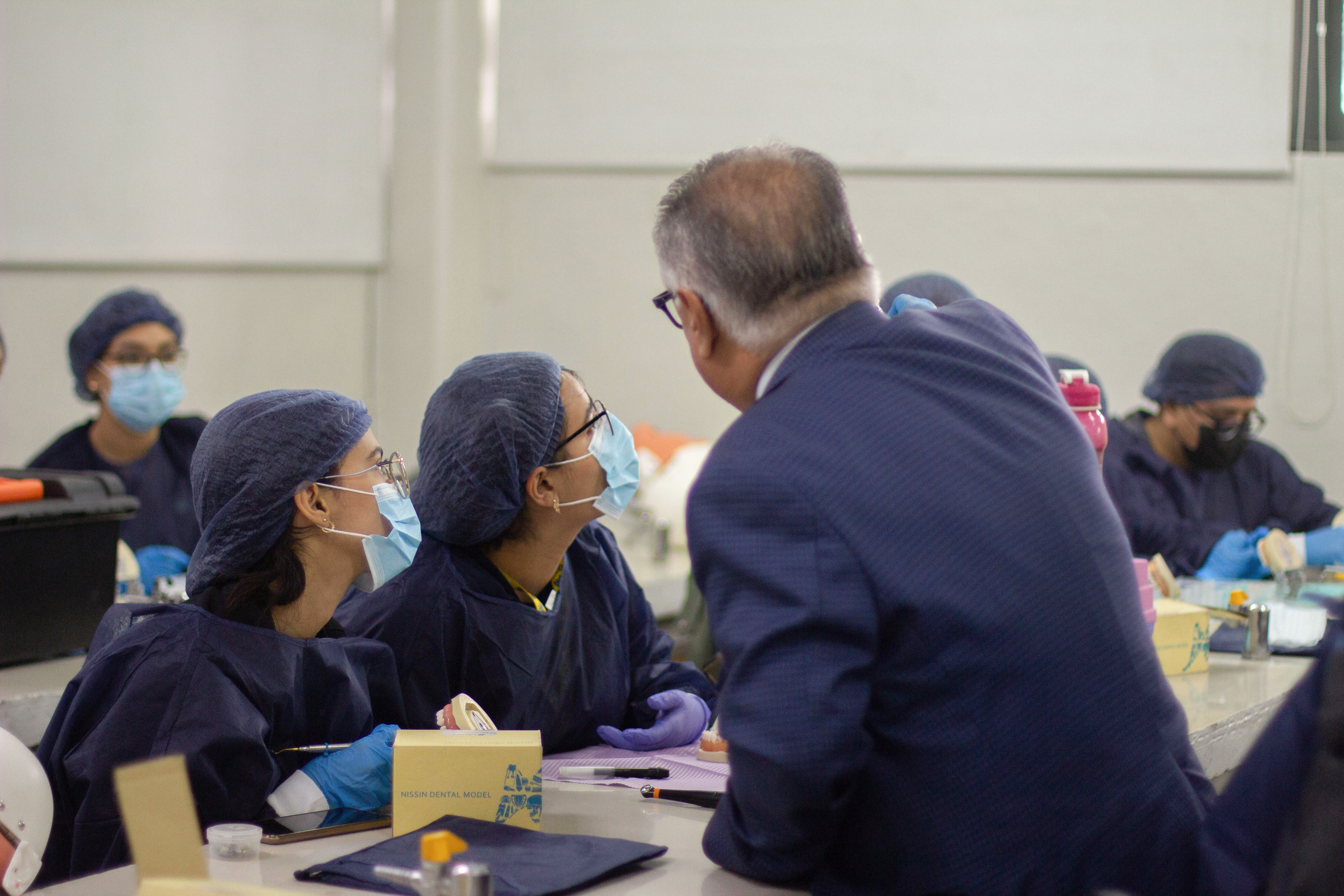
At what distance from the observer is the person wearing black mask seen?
4047mm

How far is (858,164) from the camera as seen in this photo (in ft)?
19.0

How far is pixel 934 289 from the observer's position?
369 centimetres

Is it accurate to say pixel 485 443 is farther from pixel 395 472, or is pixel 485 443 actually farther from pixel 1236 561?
pixel 1236 561

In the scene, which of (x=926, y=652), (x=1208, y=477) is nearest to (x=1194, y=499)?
(x=1208, y=477)

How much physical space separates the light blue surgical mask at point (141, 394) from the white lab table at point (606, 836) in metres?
2.86

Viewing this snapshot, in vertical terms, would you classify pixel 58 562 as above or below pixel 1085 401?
below

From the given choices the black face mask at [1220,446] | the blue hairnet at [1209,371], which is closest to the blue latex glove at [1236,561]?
the black face mask at [1220,446]

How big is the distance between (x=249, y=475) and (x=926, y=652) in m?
1.18

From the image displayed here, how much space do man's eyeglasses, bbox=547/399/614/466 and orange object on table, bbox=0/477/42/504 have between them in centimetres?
119

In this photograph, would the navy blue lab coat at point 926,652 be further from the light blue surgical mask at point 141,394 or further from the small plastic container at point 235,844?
the light blue surgical mask at point 141,394

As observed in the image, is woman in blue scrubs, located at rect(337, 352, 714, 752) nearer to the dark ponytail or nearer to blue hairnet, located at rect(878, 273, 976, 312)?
the dark ponytail

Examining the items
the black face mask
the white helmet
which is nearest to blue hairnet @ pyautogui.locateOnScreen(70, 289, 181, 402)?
the white helmet

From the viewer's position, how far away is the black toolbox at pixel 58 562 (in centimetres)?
257

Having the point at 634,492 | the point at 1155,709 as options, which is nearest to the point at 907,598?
the point at 1155,709
